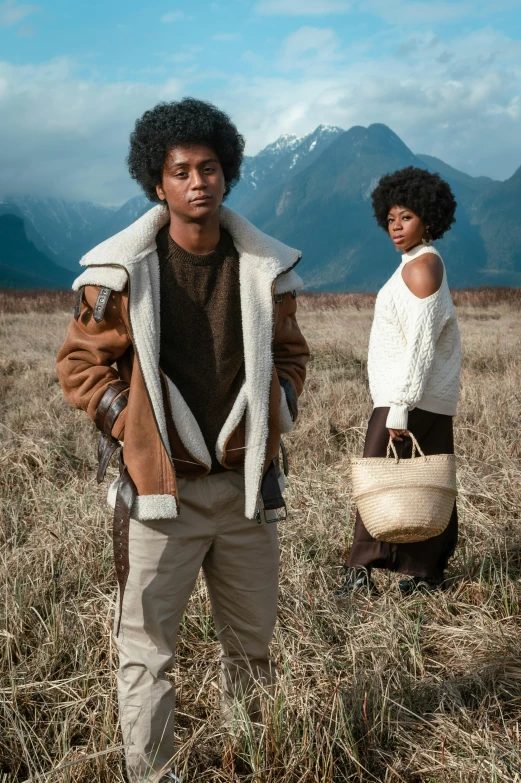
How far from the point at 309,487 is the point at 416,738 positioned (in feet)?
7.02

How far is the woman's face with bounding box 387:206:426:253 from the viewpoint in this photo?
11.5ft

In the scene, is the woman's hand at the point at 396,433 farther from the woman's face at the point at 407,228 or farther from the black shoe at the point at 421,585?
the woman's face at the point at 407,228

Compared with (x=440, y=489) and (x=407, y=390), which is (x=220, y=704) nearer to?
(x=440, y=489)

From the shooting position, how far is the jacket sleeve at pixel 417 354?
322cm

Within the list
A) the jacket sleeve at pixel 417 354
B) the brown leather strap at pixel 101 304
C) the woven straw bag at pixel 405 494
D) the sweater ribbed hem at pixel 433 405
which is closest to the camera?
the brown leather strap at pixel 101 304

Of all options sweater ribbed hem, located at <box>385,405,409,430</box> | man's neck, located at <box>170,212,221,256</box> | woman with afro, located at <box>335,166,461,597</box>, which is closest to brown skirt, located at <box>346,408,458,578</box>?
woman with afro, located at <box>335,166,461,597</box>

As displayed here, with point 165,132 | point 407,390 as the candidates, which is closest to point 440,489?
point 407,390

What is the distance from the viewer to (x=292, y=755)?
2014mm

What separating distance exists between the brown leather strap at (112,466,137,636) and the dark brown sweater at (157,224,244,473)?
258 millimetres

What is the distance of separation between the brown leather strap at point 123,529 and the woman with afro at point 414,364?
153 centimetres

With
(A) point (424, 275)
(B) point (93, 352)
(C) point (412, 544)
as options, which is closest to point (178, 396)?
(B) point (93, 352)

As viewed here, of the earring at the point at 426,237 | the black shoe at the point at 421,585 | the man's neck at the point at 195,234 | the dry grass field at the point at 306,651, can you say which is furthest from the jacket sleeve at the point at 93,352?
the earring at the point at 426,237

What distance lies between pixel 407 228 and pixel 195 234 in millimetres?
1791

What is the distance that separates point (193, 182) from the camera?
1946 mm
